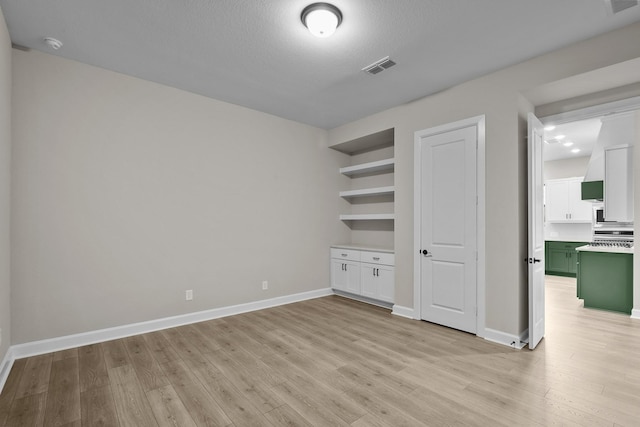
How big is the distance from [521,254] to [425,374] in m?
1.67

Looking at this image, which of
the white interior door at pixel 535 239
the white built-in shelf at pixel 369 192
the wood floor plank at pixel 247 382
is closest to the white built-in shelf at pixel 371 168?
the white built-in shelf at pixel 369 192

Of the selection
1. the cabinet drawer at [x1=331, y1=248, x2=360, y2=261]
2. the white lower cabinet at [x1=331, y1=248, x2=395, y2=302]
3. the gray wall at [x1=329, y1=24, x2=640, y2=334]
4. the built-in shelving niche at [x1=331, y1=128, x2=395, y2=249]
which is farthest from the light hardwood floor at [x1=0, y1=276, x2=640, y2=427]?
the built-in shelving niche at [x1=331, y1=128, x2=395, y2=249]

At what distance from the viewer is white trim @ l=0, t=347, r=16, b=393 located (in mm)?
2404

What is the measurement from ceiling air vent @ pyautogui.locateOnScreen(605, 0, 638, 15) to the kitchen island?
140 inches

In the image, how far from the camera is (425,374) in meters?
2.55

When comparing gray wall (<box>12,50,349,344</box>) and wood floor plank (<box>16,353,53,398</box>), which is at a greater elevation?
gray wall (<box>12,50,349,344</box>)

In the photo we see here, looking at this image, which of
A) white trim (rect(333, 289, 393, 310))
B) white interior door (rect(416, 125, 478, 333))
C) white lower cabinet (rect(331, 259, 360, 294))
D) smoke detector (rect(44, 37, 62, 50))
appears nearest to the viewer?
smoke detector (rect(44, 37, 62, 50))

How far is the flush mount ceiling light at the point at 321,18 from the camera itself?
230cm

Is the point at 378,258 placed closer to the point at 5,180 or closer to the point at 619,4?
the point at 619,4

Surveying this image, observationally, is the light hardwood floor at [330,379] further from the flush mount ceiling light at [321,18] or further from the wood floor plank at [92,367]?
the flush mount ceiling light at [321,18]

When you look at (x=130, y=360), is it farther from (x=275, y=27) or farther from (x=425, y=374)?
(x=275, y=27)

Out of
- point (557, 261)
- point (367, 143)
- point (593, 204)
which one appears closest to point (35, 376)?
point (367, 143)

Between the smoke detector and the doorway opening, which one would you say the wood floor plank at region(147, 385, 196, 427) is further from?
the doorway opening

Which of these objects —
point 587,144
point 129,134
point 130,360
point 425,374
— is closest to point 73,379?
point 130,360
